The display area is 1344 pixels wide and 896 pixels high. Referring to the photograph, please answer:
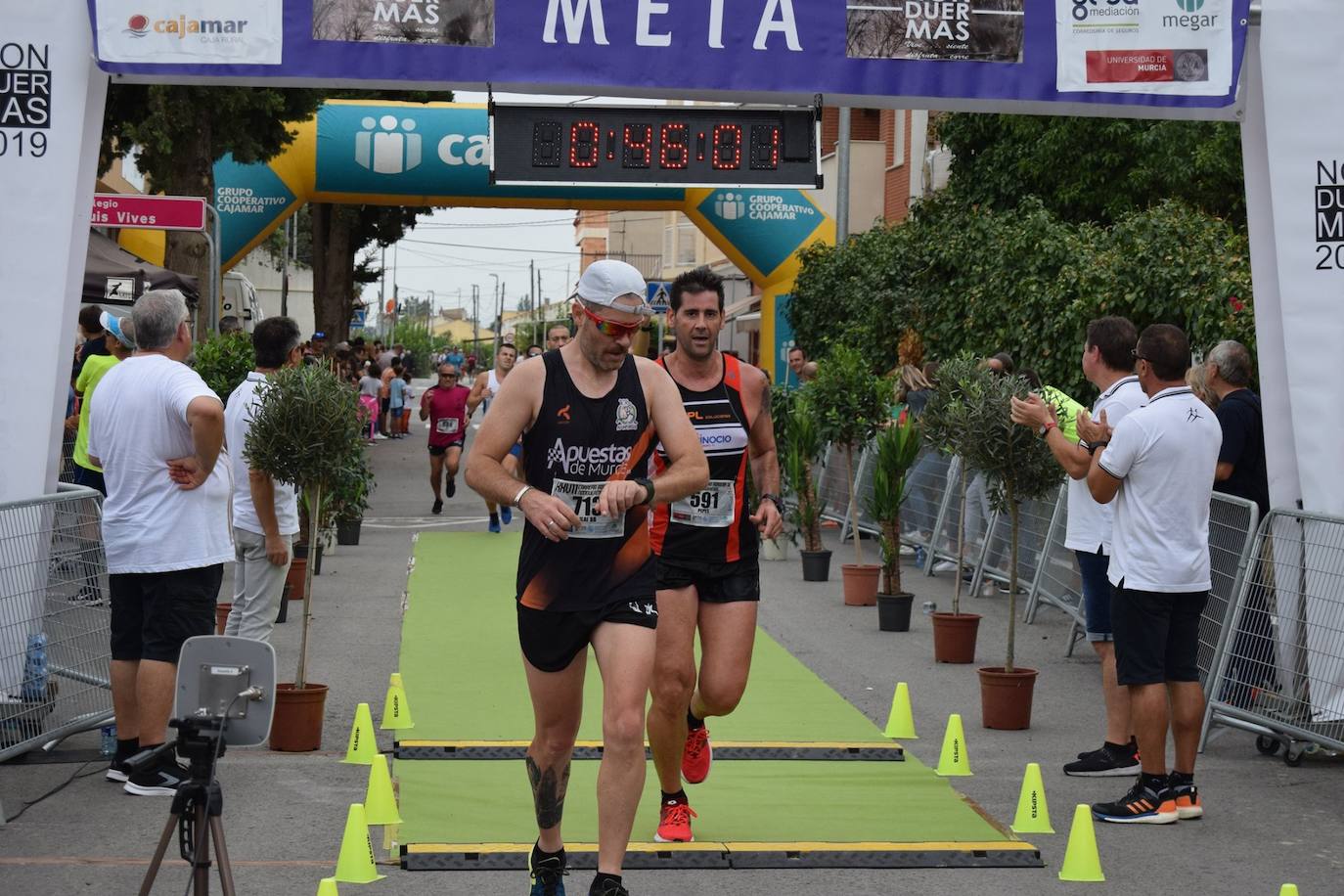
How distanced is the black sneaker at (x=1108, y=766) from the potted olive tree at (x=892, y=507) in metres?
4.72

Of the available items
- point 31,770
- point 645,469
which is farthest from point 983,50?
point 31,770

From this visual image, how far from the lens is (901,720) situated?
9281 mm

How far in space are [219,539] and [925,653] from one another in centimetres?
594

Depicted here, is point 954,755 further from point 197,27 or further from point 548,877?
point 197,27

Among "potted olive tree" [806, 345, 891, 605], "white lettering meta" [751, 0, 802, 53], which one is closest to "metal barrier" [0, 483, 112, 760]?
"white lettering meta" [751, 0, 802, 53]

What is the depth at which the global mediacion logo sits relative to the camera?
9.02 metres

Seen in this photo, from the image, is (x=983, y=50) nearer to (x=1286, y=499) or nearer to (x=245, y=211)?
(x=1286, y=499)

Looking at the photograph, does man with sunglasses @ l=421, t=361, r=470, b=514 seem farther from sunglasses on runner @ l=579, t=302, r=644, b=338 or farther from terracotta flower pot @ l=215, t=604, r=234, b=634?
sunglasses on runner @ l=579, t=302, r=644, b=338

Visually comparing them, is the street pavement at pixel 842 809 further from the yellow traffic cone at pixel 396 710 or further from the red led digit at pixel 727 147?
the red led digit at pixel 727 147

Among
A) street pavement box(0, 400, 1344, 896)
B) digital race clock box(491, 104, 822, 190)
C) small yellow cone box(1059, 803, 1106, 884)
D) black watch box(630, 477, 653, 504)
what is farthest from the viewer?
digital race clock box(491, 104, 822, 190)

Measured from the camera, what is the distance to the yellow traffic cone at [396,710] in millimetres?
9172

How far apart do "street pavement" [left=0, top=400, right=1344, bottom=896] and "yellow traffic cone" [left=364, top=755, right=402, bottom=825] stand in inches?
6.5

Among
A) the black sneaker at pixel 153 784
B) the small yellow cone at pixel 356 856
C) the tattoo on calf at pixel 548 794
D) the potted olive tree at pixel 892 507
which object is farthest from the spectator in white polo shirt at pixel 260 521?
the potted olive tree at pixel 892 507

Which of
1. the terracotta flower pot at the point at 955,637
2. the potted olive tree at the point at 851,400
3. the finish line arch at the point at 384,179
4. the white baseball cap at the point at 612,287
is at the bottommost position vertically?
the terracotta flower pot at the point at 955,637
